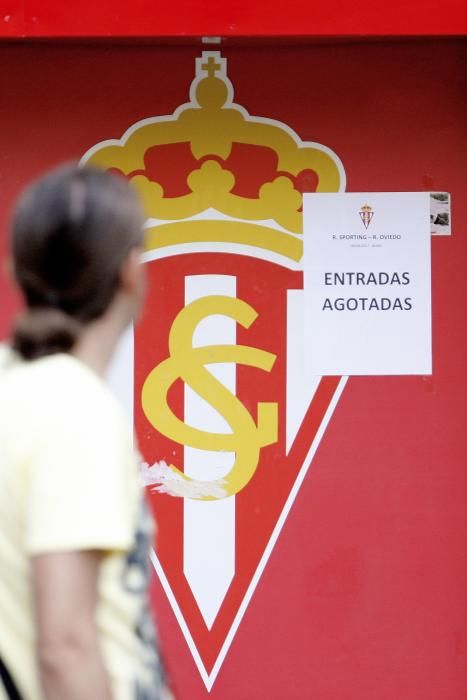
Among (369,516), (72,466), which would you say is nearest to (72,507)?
(72,466)

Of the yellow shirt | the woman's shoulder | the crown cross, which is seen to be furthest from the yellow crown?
the yellow shirt

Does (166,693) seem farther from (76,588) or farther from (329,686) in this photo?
(329,686)

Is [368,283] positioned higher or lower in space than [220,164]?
lower

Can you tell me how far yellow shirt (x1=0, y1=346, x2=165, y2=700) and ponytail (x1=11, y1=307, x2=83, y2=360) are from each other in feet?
0.08

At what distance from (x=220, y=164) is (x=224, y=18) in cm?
58

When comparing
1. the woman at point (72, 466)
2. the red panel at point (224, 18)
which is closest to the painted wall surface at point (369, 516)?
the red panel at point (224, 18)

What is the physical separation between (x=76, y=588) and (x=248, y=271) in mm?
2466

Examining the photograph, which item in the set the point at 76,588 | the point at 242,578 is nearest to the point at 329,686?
the point at 242,578

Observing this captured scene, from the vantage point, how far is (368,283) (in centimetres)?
382

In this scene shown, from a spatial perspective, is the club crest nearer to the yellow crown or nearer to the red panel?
the yellow crown

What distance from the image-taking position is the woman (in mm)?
1438

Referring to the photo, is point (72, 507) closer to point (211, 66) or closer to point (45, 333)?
point (45, 333)

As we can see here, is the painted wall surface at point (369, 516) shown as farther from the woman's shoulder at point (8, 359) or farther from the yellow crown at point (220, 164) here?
the woman's shoulder at point (8, 359)

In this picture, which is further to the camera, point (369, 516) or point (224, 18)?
point (369, 516)
